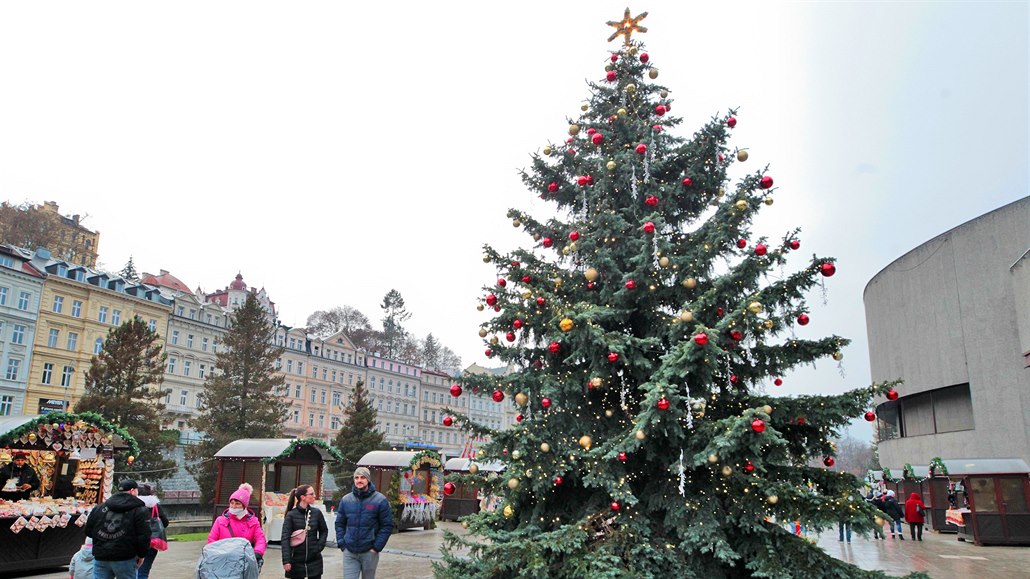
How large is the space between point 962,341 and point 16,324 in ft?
186

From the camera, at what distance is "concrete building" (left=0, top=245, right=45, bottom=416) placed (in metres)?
41.6

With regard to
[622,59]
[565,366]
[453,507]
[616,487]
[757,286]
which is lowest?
[453,507]

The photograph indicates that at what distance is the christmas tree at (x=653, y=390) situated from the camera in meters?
7.39

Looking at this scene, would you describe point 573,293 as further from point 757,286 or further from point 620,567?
point 620,567

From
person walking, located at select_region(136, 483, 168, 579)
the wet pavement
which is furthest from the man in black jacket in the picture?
the wet pavement

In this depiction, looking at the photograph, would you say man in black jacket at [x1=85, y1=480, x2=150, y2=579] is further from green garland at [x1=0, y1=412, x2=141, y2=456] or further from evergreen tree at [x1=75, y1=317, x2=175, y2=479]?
evergreen tree at [x1=75, y1=317, x2=175, y2=479]

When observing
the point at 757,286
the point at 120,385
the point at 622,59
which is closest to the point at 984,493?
the point at 757,286

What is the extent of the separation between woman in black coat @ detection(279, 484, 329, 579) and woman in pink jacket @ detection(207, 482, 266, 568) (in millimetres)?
346

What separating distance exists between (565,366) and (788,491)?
3.24m

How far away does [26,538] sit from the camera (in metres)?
11.7

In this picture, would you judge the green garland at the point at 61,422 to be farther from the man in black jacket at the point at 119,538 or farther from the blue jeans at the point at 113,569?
the blue jeans at the point at 113,569

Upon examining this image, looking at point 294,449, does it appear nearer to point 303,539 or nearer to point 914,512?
point 303,539

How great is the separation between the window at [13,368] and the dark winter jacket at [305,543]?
4501cm

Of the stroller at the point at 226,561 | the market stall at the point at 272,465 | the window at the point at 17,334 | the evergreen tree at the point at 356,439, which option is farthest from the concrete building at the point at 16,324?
the stroller at the point at 226,561
